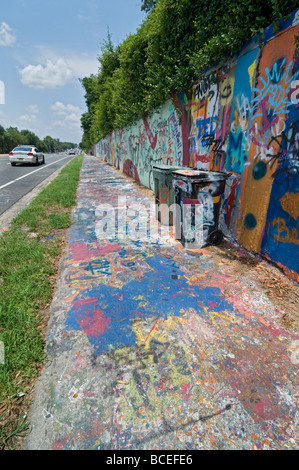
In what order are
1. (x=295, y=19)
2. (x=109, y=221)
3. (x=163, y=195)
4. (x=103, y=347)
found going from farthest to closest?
(x=109, y=221) < (x=163, y=195) < (x=295, y=19) < (x=103, y=347)

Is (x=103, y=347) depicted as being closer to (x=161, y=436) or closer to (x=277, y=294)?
(x=161, y=436)

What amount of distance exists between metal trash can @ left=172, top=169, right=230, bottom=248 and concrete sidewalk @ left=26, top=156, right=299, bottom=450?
614 millimetres

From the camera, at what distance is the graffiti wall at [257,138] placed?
8.39 ft

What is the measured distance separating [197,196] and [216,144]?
49.4 inches

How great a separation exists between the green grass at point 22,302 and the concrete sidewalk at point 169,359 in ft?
0.37

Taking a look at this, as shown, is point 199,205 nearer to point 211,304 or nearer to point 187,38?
point 211,304

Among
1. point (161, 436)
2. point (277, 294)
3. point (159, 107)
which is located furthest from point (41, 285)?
point (159, 107)

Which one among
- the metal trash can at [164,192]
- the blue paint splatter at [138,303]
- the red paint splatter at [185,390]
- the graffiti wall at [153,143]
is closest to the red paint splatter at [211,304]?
the blue paint splatter at [138,303]

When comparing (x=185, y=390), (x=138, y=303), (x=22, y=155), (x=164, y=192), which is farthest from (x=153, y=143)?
(x=22, y=155)

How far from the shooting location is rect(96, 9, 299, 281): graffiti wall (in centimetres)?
256

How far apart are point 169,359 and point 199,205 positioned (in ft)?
7.43

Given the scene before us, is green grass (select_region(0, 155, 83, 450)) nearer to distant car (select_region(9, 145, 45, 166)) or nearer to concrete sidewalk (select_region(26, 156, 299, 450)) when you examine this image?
concrete sidewalk (select_region(26, 156, 299, 450))

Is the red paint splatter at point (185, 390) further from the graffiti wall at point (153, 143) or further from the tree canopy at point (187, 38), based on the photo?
the graffiti wall at point (153, 143)

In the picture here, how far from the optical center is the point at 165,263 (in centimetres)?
319
